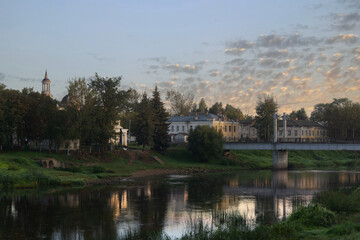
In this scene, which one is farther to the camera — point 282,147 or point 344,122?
point 344,122

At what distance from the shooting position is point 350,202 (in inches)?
1202

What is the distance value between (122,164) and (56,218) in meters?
43.3

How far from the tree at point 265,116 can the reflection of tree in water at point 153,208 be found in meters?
64.1

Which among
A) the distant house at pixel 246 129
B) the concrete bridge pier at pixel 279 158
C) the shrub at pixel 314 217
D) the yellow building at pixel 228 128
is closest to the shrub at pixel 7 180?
the shrub at pixel 314 217

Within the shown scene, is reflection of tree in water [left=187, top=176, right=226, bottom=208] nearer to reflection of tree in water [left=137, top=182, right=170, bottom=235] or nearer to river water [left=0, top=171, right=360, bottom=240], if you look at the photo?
river water [left=0, top=171, right=360, bottom=240]

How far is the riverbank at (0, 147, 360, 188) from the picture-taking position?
178 ft

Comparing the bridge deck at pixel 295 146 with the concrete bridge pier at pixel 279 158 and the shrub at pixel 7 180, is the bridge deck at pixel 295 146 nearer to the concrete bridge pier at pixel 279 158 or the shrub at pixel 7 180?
the concrete bridge pier at pixel 279 158

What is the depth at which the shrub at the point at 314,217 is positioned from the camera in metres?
26.4

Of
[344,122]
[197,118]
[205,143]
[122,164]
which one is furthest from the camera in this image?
[344,122]

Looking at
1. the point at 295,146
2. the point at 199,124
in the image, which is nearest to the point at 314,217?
the point at 295,146

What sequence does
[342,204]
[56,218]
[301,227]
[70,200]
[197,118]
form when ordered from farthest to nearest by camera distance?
[197,118], [70,200], [56,218], [342,204], [301,227]

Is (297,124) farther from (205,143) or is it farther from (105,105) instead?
(105,105)

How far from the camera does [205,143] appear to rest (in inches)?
3558

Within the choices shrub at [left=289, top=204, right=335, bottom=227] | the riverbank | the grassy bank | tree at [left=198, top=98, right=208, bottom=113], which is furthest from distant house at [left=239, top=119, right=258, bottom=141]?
shrub at [left=289, top=204, right=335, bottom=227]
